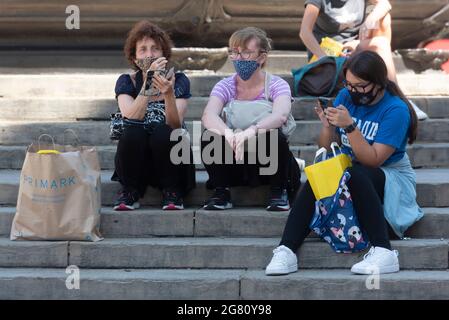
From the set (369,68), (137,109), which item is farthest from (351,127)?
(137,109)

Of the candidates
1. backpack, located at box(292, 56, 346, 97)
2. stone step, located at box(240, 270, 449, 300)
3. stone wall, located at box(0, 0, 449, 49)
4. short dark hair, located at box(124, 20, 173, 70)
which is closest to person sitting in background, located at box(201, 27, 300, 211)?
short dark hair, located at box(124, 20, 173, 70)

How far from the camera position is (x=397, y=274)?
5.84 metres

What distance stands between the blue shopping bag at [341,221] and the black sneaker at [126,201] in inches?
48.9

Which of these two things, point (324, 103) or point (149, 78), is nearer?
point (324, 103)

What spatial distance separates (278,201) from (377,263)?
35.7 inches

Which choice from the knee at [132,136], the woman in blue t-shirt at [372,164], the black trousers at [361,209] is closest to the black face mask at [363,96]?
the woman in blue t-shirt at [372,164]

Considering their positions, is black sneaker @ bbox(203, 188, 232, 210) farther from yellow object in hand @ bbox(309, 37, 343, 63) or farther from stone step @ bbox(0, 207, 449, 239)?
yellow object in hand @ bbox(309, 37, 343, 63)

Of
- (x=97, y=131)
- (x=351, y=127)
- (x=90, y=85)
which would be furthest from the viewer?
(x=90, y=85)

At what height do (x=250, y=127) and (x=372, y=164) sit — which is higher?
(x=250, y=127)

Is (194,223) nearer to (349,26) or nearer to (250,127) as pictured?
(250,127)

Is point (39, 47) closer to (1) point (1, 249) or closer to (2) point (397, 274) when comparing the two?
(1) point (1, 249)

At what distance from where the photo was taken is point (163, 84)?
637 cm

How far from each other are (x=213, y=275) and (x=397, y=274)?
1073mm
